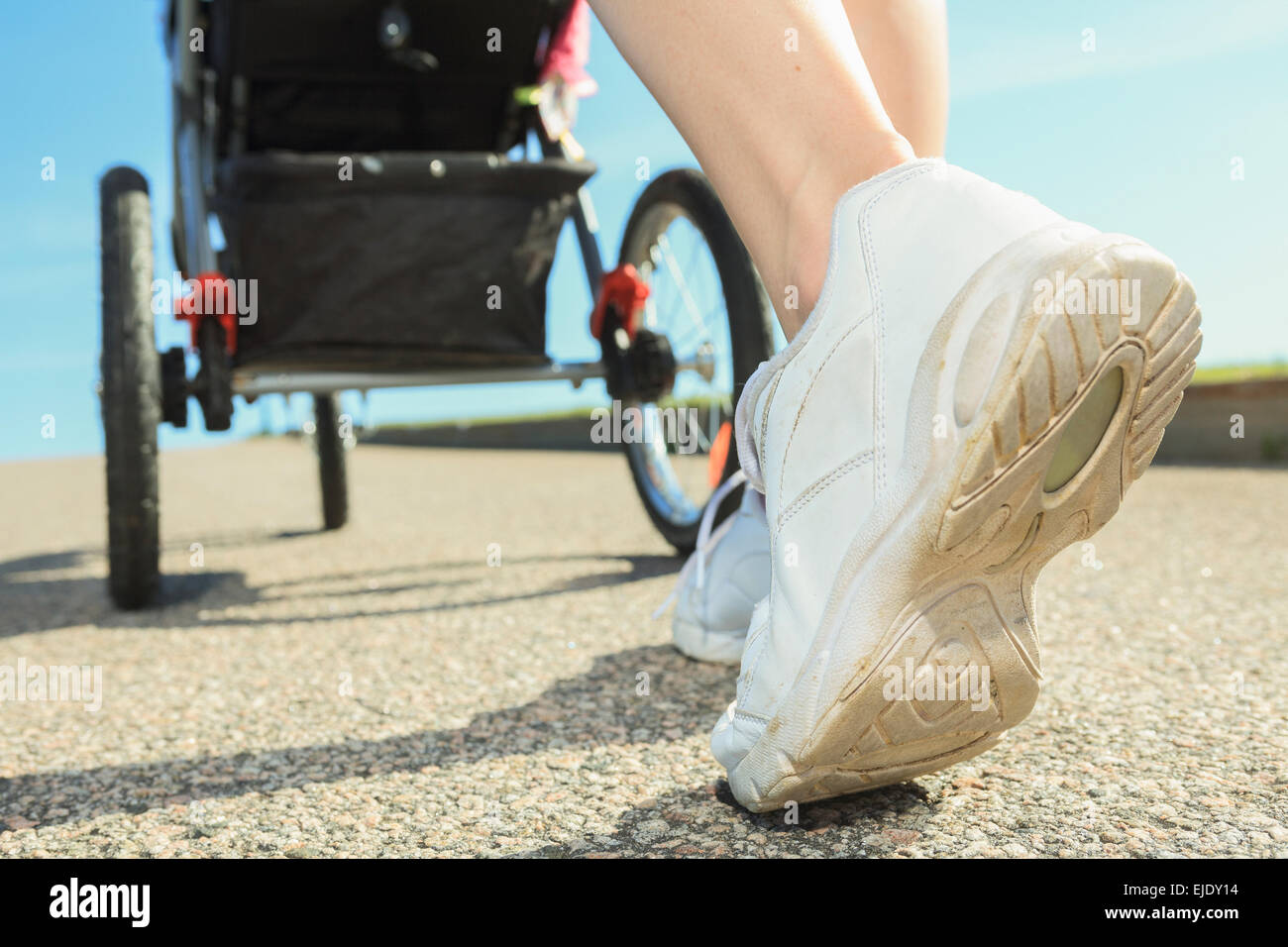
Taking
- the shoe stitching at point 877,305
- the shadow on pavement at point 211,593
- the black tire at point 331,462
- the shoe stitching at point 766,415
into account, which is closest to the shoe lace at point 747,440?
the shoe stitching at point 766,415

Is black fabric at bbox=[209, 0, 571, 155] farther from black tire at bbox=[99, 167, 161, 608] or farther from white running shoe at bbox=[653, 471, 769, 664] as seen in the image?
white running shoe at bbox=[653, 471, 769, 664]

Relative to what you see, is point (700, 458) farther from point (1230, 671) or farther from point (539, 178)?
point (1230, 671)

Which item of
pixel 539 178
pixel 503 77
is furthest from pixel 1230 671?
pixel 503 77

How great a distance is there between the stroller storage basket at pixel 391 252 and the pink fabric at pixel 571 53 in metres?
0.44

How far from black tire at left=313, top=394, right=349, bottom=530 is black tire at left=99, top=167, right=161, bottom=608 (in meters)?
1.22

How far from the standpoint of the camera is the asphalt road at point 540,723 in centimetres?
85

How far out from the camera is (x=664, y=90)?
84 centimetres

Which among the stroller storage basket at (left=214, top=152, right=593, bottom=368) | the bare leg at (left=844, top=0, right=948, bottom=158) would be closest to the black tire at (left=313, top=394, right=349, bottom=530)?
the stroller storage basket at (left=214, top=152, right=593, bottom=368)

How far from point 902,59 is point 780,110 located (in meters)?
0.39

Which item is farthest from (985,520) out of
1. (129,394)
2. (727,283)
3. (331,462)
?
(331,462)

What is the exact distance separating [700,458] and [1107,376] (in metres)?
1.87

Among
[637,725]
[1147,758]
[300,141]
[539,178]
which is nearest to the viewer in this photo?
[1147,758]

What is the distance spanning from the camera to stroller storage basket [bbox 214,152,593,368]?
2107 mm

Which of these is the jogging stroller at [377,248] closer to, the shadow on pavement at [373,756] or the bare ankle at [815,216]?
the shadow on pavement at [373,756]
